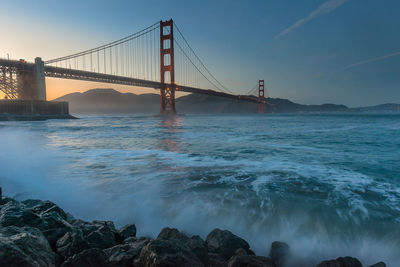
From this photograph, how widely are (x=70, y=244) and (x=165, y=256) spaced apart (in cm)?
80

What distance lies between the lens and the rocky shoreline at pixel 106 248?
1421 millimetres

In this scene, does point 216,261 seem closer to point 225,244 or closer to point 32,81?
point 225,244

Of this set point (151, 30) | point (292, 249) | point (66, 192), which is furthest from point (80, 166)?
point (151, 30)

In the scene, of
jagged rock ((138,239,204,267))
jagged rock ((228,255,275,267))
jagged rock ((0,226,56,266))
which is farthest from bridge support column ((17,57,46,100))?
jagged rock ((228,255,275,267))

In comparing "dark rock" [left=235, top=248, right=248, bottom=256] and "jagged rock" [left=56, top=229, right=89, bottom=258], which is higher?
"jagged rock" [left=56, top=229, right=89, bottom=258]

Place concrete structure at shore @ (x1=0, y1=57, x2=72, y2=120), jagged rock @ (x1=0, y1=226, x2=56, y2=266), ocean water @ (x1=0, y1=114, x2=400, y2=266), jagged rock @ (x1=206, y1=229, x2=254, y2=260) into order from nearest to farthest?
jagged rock @ (x1=0, y1=226, x2=56, y2=266), jagged rock @ (x1=206, y1=229, x2=254, y2=260), ocean water @ (x1=0, y1=114, x2=400, y2=266), concrete structure at shore @ (x1=0, y1=57, x2=72, y2=120)

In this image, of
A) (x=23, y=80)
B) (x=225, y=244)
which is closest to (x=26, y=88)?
(x=23, y=80)

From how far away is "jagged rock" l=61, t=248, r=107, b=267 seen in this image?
4.80 feet

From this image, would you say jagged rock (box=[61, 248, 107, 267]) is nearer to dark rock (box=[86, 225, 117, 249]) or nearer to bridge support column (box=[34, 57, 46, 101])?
dark rock (box=[86, 225, 117, 249])

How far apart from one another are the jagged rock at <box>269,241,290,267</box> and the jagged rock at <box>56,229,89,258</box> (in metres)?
1.54

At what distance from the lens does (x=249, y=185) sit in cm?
389

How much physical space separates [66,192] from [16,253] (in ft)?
9.51

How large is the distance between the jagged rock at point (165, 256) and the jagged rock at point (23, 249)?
577 mm

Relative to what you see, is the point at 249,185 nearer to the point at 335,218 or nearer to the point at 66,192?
the point at 335,218
